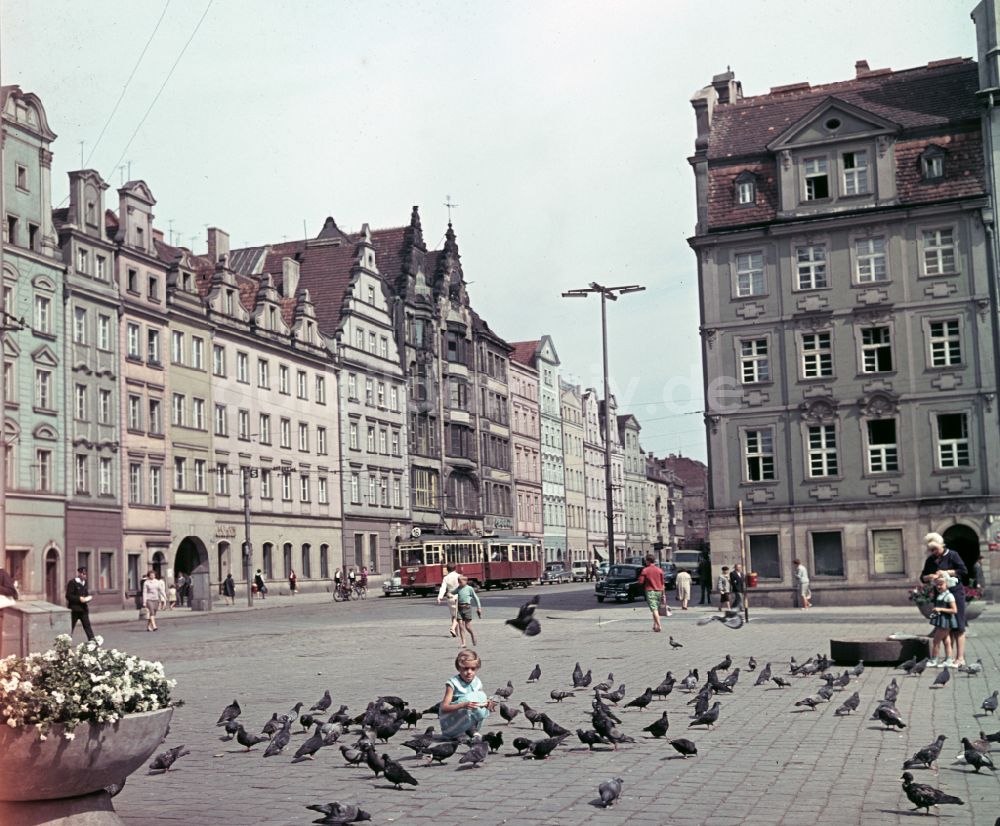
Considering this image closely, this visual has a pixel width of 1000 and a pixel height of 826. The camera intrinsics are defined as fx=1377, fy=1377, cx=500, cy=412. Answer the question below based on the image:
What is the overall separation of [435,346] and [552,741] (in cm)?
8189

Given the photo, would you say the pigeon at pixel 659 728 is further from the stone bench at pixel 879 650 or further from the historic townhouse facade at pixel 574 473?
the historic townhouse facade at pixel 574 473

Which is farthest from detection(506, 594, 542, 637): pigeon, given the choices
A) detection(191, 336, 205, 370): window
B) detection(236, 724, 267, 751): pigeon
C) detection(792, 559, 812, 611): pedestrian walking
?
detection(191, 336, 205, 370): window

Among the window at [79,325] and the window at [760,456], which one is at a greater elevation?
the window at [79,325]

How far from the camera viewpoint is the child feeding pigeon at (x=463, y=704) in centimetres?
1232

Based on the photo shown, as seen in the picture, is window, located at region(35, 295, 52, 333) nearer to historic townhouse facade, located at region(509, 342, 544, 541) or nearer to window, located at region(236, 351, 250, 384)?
window, located at region(236, 351, 250, 384)

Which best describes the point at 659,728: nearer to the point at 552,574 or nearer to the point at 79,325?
the point at 79,325

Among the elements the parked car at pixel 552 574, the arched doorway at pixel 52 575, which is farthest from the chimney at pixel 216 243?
the parked car at pixel 552 574

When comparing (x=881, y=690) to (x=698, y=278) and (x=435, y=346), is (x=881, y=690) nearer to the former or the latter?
(x=698, y=278)

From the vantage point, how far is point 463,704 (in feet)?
40.3

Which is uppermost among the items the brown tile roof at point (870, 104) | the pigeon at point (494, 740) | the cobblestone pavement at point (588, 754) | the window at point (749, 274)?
the brown tile roof at point (870, 104)

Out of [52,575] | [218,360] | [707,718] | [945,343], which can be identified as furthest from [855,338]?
[707,718]

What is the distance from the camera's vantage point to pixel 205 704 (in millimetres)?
17672

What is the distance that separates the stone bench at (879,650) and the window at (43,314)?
40.8 m

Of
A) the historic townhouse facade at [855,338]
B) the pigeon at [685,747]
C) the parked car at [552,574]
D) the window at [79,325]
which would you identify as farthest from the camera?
the parked car at [552,574]
